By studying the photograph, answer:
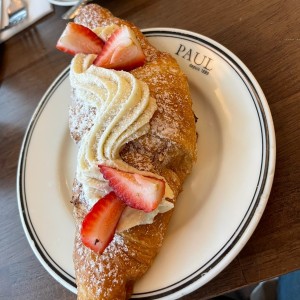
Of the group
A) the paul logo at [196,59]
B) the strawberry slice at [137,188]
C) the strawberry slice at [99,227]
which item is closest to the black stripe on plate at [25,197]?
the strawberry slice at [99,227]

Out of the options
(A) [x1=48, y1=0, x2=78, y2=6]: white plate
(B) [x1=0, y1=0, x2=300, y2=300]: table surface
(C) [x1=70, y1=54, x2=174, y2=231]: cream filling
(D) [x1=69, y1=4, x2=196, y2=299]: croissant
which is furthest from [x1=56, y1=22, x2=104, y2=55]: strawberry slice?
(A) [x1=48, y1=0, x2=78, y2=6]: white plate

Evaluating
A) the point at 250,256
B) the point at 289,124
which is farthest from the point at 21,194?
the point at 289,124

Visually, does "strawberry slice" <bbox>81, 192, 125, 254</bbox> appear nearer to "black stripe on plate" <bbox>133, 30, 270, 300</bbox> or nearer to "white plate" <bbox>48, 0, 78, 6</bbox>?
"black stripe on plate" <bbox>133, 30, 270, 300</bbox>

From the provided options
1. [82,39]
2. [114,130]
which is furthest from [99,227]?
[82,39]

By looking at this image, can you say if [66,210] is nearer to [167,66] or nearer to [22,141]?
[22,141]

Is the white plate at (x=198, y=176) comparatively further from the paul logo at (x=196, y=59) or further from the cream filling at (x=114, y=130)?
the cream filling at (x=114, y=130)

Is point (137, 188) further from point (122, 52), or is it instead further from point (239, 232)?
point (122, 52)
